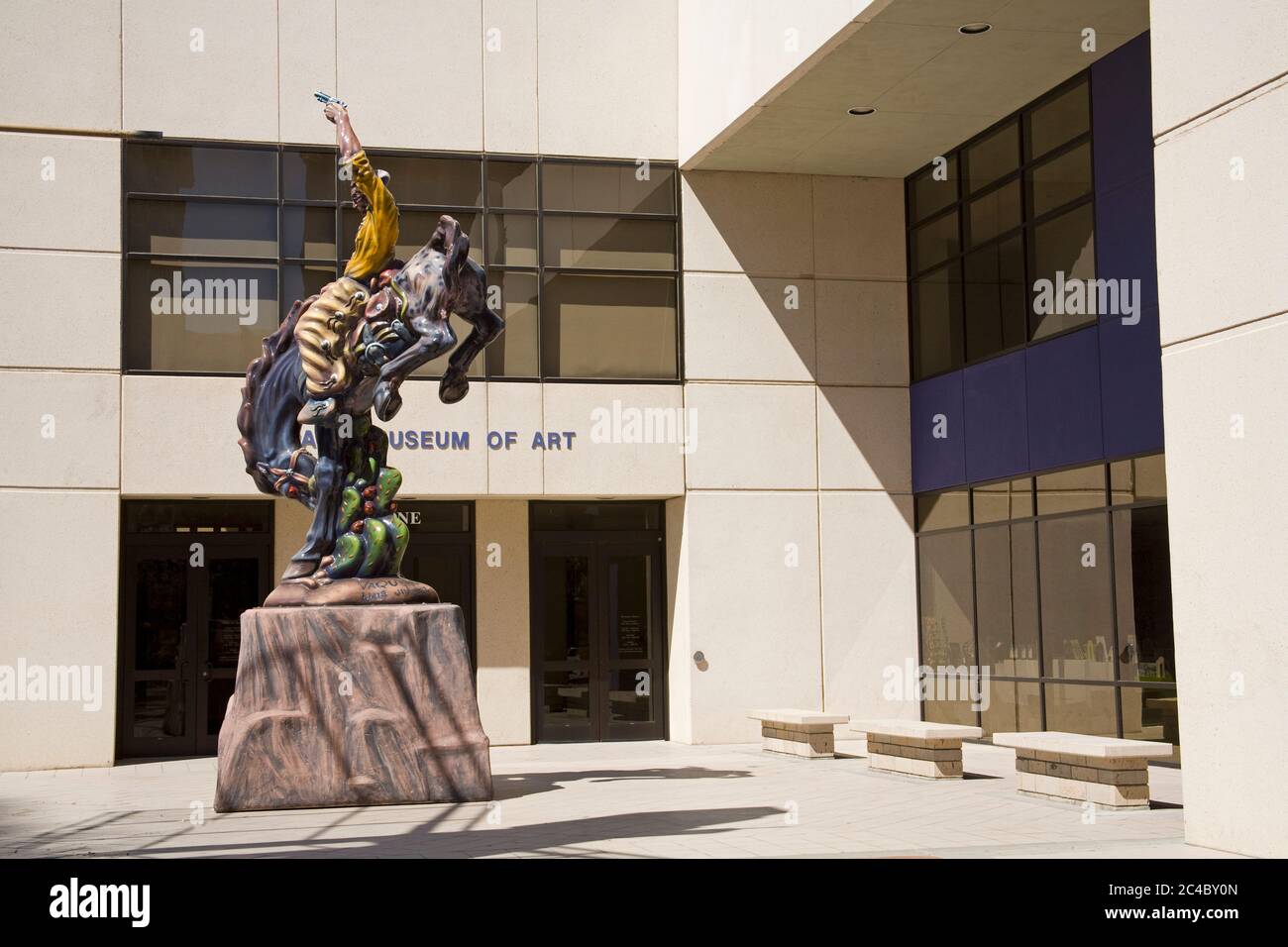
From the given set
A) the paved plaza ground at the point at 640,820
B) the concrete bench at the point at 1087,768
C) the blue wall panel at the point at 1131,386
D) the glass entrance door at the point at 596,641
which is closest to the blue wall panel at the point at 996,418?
the blue wall panel at the point at 1131,386

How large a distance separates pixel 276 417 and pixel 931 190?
10.9 meters

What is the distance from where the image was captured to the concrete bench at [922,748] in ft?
48.5

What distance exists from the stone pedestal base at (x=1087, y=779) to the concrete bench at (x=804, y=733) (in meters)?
4.22

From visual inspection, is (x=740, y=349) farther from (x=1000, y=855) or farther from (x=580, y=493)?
(x=1000, y=855)

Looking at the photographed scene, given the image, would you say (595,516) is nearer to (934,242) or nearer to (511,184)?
(511,184)

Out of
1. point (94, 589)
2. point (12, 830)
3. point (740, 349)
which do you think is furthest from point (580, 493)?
point (12, 830)

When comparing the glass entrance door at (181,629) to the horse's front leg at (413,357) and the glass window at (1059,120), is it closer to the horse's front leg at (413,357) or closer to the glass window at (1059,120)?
the horse's front leg at (413,357)

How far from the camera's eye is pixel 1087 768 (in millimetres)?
12531

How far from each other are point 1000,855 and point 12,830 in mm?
7829

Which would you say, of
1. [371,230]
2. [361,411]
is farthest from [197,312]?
[361,411]

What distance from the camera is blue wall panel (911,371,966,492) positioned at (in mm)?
19781

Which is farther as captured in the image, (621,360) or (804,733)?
(621,360)

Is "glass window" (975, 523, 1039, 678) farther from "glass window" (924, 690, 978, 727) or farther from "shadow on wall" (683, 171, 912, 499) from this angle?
"shadow on wall" (683, 171, 912, 499)

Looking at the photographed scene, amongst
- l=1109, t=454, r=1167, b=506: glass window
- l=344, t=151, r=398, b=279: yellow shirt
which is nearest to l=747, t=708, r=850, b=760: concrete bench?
l=1109, t=454, r=1167, b=506: glass window
